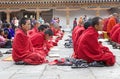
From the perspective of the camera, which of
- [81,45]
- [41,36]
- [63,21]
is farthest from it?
[63,21]

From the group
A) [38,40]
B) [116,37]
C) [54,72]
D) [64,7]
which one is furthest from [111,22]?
[64,7]

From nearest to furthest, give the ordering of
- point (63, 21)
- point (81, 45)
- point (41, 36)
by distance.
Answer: point (81, 45)
point (41, 36)
point (63, 21)

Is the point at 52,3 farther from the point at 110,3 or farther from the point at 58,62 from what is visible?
the point at 58,62

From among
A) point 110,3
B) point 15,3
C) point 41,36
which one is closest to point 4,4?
point 15,3

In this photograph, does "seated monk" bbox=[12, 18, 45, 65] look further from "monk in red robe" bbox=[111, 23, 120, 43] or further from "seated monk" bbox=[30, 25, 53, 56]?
"monk in red robe" bbox=[111, 23, 120, 43]

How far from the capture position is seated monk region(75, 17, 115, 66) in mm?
9508

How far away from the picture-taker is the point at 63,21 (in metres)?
40.3

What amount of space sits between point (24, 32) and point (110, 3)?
31210 millimetres

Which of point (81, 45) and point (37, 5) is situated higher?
point (81, 45)

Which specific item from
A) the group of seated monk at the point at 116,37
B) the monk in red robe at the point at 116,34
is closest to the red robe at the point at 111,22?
the group of seated monk at the point at 116,37

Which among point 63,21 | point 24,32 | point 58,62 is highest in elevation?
point 24,32

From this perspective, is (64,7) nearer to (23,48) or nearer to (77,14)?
(77,14)

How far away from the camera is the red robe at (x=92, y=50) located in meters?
9.50

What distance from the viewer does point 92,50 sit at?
958 centimetres
